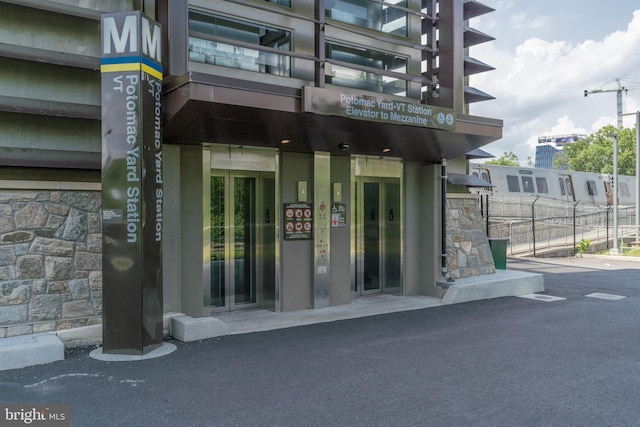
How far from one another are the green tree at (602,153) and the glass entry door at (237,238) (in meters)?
57.7

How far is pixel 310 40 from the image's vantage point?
873cm

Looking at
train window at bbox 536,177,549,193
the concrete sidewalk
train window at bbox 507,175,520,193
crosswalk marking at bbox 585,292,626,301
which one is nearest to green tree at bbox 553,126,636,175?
train window at bbox 536,177,549,193

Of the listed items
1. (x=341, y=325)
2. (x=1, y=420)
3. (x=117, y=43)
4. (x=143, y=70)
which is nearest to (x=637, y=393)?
(x=341, y=325)

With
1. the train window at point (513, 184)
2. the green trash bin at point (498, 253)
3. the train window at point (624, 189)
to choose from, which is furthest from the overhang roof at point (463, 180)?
the train window at point (624, 189)

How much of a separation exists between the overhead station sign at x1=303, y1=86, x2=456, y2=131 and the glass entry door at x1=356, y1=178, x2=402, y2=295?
8.12 feet

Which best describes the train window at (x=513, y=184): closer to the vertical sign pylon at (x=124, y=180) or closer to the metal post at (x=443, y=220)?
the metal post at (x=443, y=220)

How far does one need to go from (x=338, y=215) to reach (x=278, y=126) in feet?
8.22

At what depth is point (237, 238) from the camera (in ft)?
28.0

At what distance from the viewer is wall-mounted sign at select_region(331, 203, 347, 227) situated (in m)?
9.00

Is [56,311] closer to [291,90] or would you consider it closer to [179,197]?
[179,197]

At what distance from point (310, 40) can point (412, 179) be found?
338 centimetres

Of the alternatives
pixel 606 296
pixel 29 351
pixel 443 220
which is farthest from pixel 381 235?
pixel 29 351

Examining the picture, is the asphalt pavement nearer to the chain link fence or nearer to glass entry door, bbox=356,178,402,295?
glass entry door, bbox=356,178,402,295

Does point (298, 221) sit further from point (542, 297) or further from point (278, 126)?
point (542, 297)
